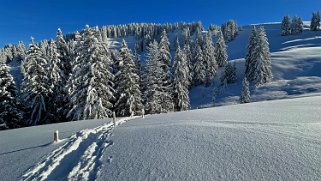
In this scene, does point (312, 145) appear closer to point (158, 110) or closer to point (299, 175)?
point (299, 175)

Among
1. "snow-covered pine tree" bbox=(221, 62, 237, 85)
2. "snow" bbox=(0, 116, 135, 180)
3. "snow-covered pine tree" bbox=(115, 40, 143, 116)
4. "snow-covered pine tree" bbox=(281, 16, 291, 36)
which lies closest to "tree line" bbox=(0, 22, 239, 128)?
"snow-covered pine tree" bbox=(115, 40, 143, 116)

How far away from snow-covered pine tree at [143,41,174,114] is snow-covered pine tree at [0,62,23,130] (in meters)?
16.1

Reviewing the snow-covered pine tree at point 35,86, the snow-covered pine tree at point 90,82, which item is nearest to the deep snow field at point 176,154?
the snow-covered pine tree at point 90,82

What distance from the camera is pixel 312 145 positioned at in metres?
8.98

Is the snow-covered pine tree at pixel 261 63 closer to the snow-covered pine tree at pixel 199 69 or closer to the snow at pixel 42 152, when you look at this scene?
the snow-covered pine tree at pixel 199 69

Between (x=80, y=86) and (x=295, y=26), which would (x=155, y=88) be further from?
(x=295, y=26)

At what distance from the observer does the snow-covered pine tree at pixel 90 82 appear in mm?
27562

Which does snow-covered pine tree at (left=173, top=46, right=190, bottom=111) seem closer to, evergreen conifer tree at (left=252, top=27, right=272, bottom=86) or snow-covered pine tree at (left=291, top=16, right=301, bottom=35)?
evergreen conifer tree at (left=252, top=27, right=272, bottom=86)

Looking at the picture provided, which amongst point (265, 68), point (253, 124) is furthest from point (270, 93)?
point (253, 124)

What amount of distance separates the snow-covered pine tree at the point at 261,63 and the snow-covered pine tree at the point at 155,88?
28876mm

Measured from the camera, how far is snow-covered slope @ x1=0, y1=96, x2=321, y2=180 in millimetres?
7680

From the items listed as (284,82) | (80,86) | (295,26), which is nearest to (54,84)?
(80,86)

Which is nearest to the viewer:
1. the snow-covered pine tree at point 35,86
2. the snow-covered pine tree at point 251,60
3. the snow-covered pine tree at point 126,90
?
the snow-covered pine tree at point 35,86

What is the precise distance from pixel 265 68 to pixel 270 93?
7.56m
